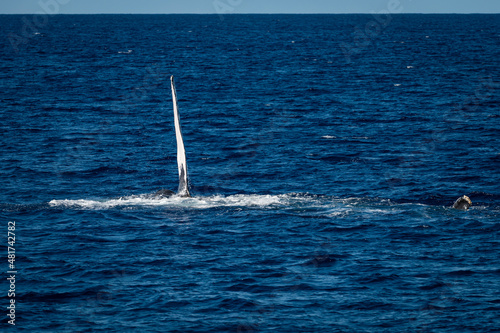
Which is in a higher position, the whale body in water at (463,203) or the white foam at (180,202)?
the whale body in water at (463,203)

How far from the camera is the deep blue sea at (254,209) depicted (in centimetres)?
2788

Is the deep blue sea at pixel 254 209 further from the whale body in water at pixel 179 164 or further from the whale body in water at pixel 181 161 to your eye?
the whale body in water at pixel 181 161

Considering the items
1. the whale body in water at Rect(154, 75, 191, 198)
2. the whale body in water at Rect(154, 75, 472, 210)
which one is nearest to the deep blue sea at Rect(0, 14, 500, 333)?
the whale body in water at Rect(154, 75, 191, 198)

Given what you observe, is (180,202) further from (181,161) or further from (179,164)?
(181,161)

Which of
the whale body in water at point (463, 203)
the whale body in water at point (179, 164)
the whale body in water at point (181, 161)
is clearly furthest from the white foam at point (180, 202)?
the whale body in water at point (463, 203)

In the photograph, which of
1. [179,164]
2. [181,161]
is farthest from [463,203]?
[179,164]

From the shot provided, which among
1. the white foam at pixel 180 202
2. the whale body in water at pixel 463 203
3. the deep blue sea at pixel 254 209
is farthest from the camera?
the white foam at pixel 180 202

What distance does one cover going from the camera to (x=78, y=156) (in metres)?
54.7

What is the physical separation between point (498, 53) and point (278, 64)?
44819mm

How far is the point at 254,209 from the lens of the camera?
40.8 m

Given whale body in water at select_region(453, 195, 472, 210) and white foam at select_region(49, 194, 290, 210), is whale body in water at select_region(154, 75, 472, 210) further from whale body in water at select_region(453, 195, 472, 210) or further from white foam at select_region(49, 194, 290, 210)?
white foam at select_region(49, 194, 290, 210)

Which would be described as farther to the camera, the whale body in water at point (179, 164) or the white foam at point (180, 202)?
the white foam at point (180, 202)

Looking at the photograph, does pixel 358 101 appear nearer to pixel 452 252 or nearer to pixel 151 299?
pixel 452 252

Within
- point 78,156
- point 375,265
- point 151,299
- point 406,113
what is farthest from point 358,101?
point 151,299
